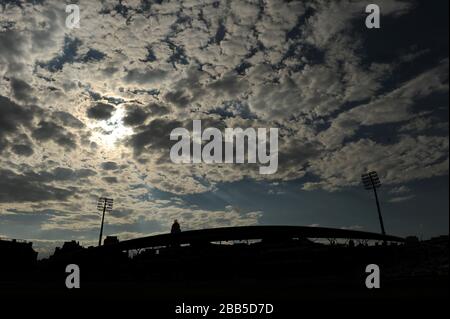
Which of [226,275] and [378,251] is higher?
[378,251]

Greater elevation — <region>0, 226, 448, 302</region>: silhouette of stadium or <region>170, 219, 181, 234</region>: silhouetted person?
<region>170, 219, 181, 234</region>: silhouetted person

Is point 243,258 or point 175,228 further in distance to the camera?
point 175,228

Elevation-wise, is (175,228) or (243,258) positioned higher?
(175,228)

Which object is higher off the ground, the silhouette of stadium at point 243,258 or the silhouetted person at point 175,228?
the silhouetted person at point 175,228

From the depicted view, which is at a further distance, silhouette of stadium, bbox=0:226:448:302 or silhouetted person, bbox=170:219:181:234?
silhouetted person, bbox=170:219:181:234

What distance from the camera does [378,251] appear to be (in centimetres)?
2788

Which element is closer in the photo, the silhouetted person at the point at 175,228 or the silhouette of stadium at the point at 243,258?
the silhouette of stadium at the point at 243,258
